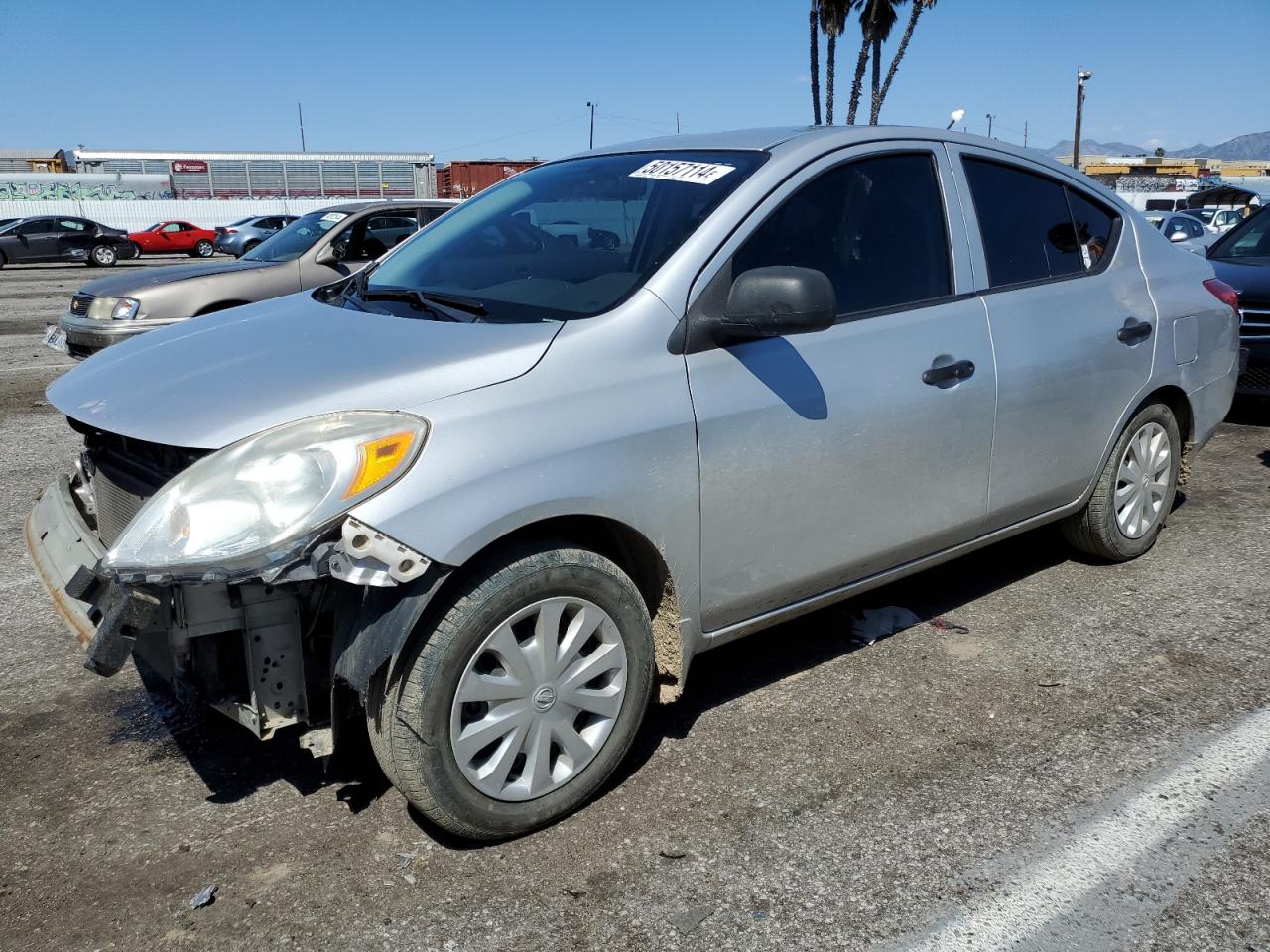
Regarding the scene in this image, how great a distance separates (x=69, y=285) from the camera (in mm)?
22516

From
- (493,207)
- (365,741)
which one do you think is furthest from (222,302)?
(365,741)

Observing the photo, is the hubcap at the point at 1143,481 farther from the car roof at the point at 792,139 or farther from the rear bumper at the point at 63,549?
the rear bumper at the point at 63,549

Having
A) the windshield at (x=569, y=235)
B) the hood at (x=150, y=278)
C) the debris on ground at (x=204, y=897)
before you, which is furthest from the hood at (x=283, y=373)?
the hood at (x=150, y=278)

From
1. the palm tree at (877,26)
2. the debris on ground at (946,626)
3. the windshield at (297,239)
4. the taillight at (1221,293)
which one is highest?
the palm tree at (877,26)

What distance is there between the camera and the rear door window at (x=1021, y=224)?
3.84 m

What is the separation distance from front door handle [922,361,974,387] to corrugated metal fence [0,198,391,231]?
43358 mm

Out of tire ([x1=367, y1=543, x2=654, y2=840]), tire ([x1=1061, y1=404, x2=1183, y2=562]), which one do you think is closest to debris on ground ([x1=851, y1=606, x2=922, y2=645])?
→ tire ([x1=1061, y1=404, x2=1183, y2=562])

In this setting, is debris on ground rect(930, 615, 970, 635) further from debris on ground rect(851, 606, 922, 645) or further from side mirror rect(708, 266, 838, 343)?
side mirror rect(708, 266, 838, 343)

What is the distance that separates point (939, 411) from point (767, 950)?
1828 millimetres

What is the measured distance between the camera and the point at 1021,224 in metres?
4.00

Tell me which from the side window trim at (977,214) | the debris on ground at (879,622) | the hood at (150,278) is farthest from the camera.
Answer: the hood at (150,278)

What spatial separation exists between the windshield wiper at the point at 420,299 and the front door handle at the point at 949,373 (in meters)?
1.45

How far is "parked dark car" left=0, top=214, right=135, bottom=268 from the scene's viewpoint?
2969cm

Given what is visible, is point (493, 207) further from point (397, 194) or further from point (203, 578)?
point (397, 194)
